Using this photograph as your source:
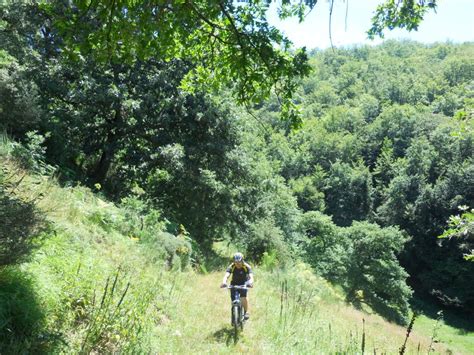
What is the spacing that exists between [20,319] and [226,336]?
12.2ft

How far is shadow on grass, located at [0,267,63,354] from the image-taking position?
3.68 meters

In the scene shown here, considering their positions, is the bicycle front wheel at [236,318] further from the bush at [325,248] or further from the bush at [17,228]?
the bush at [325,248]

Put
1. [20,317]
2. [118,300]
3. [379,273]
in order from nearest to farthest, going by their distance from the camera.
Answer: [20,317] < [118,300] < [379,273]

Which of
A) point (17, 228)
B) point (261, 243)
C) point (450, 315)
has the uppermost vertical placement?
point (261, 243)

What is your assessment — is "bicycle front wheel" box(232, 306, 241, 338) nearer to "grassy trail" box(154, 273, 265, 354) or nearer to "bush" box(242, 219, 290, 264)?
"grassy trail" box(154, 273, 265, 354)

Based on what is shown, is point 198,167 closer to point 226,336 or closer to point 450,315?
point 226,336

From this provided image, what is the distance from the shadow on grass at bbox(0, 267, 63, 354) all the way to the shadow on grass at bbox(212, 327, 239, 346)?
3211 mm

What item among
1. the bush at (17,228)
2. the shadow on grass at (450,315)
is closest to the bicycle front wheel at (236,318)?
the bush at (17,228)

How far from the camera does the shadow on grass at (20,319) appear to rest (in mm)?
3676

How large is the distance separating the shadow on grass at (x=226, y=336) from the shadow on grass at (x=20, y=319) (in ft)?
10.5

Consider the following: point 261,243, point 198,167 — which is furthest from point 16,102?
→ point 261,243

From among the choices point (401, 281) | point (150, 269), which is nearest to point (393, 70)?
point (401, 281)

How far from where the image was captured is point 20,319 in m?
3.94

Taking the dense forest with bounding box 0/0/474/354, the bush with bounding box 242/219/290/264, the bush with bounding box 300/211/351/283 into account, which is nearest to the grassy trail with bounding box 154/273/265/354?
the dense forest with bounding box 0/0/474/354
